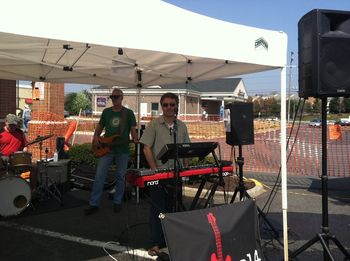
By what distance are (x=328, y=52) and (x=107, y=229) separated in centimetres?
382

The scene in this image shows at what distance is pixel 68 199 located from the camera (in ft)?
26.6

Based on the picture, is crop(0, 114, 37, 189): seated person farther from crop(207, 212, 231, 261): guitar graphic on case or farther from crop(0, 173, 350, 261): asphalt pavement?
crop(207, 212, 231, 261): guitar graphic on case

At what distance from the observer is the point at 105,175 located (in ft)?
22.6

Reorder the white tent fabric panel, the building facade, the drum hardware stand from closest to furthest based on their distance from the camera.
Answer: the white tent fabric panel, the drum hardware stand, the building facade

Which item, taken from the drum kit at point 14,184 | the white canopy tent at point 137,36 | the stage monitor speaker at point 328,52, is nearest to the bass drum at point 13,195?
the drum kit at point 14,184

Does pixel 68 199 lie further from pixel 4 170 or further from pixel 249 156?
pixel 249 156

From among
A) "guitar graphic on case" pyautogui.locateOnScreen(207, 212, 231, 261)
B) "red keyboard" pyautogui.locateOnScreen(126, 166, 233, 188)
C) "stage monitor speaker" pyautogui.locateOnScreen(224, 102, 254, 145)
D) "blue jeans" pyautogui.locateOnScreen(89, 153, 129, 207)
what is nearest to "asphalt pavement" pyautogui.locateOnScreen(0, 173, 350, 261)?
"blue jeans" pyautogui.locateOnScreen(89, 153, 129, 207)

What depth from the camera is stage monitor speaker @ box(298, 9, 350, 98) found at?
4.27 meters

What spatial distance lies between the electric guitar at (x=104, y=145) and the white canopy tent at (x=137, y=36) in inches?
48.6

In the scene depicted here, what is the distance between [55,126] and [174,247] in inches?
403

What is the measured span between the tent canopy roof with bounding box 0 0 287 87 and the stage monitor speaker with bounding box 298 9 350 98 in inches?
16.3

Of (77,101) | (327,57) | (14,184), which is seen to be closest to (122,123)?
(14,184)

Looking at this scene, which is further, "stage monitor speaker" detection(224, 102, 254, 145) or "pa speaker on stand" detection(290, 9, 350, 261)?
"stage monitor speaker" detection(224, 102, 254, 145)

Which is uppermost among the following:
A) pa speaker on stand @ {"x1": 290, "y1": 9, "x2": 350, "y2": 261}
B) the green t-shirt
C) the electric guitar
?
pa speaker on stand @ {"x1": 290, "y1": 9, "x2": 350, "y2": 261}
